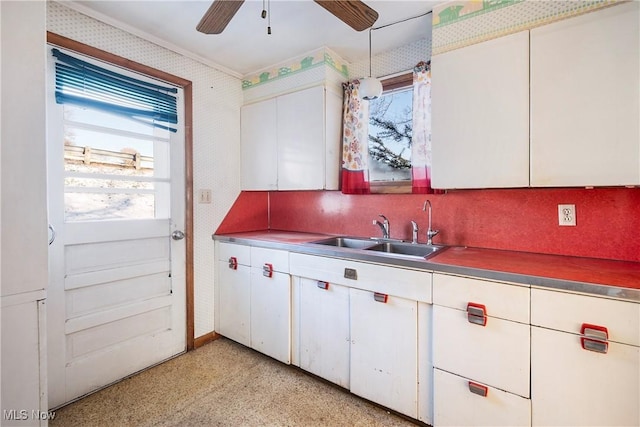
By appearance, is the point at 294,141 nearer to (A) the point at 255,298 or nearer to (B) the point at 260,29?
(B) the point at 260,29

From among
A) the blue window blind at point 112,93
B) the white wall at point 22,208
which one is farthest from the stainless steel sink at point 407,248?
the blue window blind at point 112,93

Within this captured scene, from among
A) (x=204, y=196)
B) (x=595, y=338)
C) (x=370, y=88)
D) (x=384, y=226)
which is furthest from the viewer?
(x=204, y=196)

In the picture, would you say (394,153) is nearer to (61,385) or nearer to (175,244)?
(175,244)

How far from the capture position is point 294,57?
2.40 meters

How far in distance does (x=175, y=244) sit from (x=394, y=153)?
1867mm

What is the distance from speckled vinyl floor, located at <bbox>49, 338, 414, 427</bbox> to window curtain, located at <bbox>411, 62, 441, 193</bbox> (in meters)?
1.46

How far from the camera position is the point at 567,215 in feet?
5.41

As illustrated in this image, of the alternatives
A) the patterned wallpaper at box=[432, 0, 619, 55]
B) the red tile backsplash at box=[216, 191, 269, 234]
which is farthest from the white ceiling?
the red tile backsplash at box=[216, 191, 269, 234]

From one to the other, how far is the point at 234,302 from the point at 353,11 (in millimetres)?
2165

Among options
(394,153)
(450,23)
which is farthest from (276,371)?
(450,23)

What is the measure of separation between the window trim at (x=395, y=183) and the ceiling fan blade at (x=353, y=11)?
0.86 m

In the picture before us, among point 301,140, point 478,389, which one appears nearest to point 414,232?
point 478,389

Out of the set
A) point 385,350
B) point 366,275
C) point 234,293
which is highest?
point 366,275
